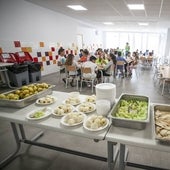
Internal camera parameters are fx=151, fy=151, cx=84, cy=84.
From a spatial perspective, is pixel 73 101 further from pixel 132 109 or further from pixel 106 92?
pixel 132 109

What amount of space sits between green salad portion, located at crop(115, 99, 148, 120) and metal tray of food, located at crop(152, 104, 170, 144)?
80 millimetres

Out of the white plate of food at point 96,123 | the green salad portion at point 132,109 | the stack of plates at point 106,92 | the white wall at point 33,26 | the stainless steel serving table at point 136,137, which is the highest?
the white wall at point 33,26

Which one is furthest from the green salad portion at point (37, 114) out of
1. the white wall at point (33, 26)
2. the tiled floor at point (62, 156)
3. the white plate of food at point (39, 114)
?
the white wall at point (33, 26)

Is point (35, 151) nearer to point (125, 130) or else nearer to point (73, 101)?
point (73, 101)

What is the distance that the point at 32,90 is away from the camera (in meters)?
1.61

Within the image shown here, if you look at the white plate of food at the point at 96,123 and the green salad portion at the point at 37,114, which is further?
the green salad portion at the point at 37,114

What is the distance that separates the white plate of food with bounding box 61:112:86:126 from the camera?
110cm

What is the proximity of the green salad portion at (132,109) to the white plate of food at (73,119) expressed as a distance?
0.88 ft

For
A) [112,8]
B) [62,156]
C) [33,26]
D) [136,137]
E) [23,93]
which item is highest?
[112,8]

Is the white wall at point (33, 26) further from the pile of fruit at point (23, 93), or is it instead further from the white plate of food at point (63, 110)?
the white plate of food at point (63, 110)

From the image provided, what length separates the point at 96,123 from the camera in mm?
1049

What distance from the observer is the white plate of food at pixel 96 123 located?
3.37 feet

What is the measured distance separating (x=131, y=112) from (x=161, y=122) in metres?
0.21

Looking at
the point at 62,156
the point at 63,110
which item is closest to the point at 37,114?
the point at 63,110
